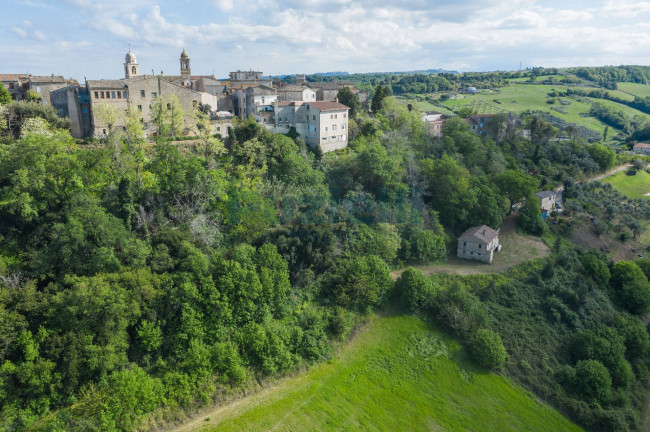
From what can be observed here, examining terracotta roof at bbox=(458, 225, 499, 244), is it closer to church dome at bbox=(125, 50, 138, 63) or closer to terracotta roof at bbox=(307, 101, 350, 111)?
terracotta roof at bbox=(307, 101, 350, 111)

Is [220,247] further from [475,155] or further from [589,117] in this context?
[589,117]

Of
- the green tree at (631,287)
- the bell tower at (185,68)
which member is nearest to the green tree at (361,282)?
the green tree at (631,287)

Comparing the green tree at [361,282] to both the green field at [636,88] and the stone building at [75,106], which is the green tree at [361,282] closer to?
the stone building at [75,106]

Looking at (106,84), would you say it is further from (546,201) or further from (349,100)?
(546,201)

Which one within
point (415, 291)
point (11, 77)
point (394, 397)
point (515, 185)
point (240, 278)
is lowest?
point (394, 397)

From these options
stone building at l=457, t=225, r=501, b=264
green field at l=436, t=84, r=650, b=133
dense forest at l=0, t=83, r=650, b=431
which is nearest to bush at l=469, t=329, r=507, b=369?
dense forest at l=0, t=83, r=650, b=431

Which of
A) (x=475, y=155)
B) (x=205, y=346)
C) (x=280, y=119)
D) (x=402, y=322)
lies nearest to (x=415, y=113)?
(x=475, y=155)

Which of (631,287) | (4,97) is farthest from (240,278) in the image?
(631,287)
